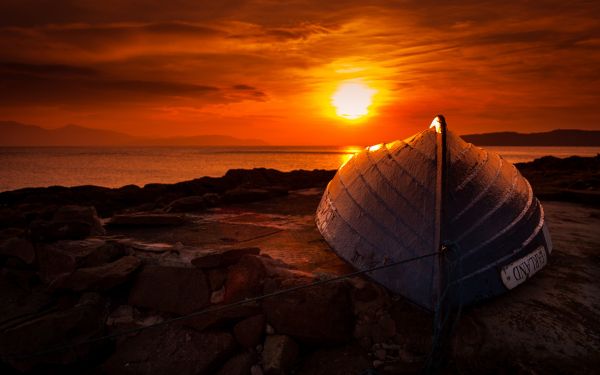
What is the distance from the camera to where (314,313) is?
12.1ft

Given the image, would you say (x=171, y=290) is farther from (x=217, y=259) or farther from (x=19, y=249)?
(x=19, y=249)

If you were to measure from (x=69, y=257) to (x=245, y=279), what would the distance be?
2502 mm

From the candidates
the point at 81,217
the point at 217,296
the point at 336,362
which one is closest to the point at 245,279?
the point at 217,296

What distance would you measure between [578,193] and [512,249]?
718cm

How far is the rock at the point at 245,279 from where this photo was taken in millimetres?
4086

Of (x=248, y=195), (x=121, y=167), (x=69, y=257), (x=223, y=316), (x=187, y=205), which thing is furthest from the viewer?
(x=121, y=167)

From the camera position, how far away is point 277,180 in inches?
594

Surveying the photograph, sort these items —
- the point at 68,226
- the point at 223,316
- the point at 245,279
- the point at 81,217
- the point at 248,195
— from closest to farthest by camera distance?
the point at 223,316, the point at 245,279, the point at 68,226, the point at 81,217, the point at 248,195

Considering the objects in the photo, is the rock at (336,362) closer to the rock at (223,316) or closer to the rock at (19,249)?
the rock at (223,316)

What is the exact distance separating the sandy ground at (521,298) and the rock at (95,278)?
1.32 meters

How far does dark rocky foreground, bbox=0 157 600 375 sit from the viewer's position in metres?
3.42

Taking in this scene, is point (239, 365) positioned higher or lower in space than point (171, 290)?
lower

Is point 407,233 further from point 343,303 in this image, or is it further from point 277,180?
point 277,180

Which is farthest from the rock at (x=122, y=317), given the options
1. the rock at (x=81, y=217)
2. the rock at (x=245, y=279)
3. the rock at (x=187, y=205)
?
the rock at (x=187, y=205)
